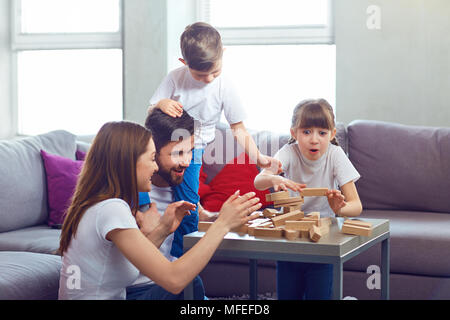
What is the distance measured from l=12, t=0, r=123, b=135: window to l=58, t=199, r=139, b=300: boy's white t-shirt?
8.88ft

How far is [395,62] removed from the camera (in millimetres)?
3533

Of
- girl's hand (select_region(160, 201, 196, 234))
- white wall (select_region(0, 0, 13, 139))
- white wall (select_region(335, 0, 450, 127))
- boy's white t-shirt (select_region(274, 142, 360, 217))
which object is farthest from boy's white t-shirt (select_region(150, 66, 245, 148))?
white wall (select_region(0, 0, 13, 139))

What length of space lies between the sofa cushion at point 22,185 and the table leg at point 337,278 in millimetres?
1855

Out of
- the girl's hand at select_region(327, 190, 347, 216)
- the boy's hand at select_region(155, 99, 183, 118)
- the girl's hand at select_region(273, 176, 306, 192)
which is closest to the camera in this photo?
the girl's hand at select_region(327, 190, 347, 216)

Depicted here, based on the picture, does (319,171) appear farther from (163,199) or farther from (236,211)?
(236,211)

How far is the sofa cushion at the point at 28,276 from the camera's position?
1875 mm

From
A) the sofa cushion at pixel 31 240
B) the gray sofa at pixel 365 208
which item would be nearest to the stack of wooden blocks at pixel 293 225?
the gray sofa at pixel 365 208

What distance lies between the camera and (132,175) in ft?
5.38

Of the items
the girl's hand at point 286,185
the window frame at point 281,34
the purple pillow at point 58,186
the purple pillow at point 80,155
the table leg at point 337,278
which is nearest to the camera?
the table leg at point 337,278

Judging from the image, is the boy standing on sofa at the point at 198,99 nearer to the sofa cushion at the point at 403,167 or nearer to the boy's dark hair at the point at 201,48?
the boy's dark hair at the point at 201,48

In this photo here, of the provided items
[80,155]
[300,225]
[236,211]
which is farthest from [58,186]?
[300,225]

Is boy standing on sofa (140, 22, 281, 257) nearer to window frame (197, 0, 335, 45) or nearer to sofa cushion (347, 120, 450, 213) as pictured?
sofa cushion (347, 120, 450, 213)

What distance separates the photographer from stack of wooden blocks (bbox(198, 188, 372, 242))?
1527 millimetres
